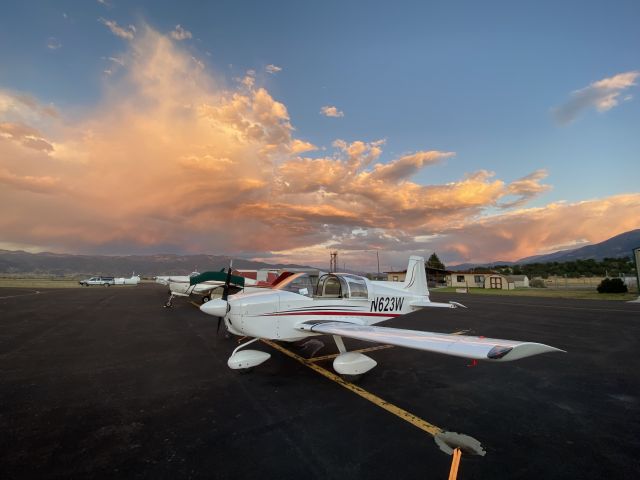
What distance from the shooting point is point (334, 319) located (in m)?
7.13

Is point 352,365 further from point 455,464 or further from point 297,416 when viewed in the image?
point 455,464

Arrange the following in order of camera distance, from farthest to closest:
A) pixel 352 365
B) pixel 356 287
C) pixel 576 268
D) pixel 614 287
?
1. pixel 576 268
2. pixel 614 287
3. pixel 356 287
4. pixel 352 365

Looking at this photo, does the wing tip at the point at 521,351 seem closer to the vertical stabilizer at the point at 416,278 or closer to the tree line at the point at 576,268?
the vertical stabilizer at the point at 416,278

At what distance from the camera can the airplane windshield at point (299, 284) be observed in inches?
272

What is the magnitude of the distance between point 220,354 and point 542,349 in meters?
7.23

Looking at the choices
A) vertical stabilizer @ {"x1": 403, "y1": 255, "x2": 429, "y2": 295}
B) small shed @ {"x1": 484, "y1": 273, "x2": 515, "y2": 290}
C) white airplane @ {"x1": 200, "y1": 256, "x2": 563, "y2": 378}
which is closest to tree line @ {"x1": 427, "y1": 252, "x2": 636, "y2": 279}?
small shed @ {"x1": 484, "y1": 273, "x2": 515, "y2": 290}

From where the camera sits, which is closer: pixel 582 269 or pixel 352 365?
pixel 352 365

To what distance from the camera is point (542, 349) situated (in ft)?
10.6

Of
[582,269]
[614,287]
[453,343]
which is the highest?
[582,269]

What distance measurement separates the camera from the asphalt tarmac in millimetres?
3277

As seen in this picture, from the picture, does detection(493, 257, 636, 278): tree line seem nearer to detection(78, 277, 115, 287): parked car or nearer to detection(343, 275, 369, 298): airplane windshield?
detection(343, 275, 369, 298): airplane windshield

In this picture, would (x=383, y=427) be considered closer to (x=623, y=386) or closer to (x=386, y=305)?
(x=386, y=305)

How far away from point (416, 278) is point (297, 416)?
7046 millimetres

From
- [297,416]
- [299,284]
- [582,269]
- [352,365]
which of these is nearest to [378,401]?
[352,365]
